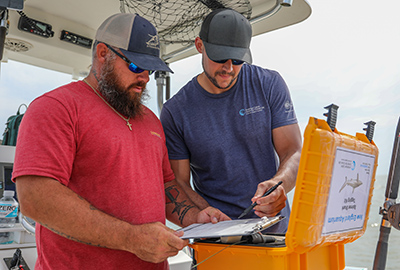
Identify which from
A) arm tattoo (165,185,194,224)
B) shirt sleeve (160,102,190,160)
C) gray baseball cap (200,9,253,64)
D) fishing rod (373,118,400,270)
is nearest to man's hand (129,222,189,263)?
arm tattoo (165,185,194,224)

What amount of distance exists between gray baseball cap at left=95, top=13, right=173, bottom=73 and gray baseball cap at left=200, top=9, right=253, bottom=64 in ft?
0.96

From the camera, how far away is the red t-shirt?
0.90 meters

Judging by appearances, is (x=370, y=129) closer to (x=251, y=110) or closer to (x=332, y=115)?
(x=332, y=115)

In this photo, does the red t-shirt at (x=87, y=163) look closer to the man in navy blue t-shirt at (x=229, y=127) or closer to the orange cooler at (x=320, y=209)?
the orange cooler at (x=320, y=209)

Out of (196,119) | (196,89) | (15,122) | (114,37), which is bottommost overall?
(15,122)

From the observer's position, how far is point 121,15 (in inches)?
48.9

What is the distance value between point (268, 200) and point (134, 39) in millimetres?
704

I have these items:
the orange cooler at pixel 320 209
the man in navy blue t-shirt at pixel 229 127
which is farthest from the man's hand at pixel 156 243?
the man in navy blue t-shirt at pixel 229 127

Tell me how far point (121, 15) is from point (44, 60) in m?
1.20

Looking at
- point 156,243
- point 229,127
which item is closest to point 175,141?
point 229,127

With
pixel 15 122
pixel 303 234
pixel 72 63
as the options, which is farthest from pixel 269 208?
pixel 15 122

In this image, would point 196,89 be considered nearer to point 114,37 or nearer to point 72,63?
point 114,37

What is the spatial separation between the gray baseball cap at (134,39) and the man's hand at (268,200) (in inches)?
20.3

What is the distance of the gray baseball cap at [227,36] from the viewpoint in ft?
4.66
